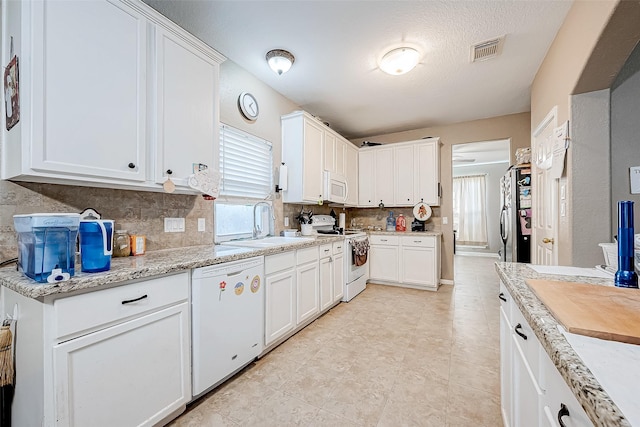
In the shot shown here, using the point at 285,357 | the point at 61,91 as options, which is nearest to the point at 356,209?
the point at 285,357

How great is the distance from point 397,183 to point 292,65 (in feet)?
8.71

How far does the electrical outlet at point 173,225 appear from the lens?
2131 mm

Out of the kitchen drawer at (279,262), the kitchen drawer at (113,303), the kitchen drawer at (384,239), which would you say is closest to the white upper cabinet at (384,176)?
the kitchen drawer at (384,239)

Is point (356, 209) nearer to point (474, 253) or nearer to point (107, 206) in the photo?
point (107, 206)

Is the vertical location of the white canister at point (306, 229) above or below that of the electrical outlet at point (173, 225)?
below

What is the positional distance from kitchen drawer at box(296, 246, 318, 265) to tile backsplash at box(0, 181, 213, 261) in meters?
0.85

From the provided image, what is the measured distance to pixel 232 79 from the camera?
274 cm

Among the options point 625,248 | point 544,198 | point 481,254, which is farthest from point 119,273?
Result: point 481,254

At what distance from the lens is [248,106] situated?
9.54ft

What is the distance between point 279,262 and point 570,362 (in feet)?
6.61

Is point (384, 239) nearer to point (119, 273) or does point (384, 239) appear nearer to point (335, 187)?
point (335, 187)

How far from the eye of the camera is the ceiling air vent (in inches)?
95.1

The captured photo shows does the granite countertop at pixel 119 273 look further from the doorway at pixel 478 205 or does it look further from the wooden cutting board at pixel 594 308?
the doorway at pixel 478 205

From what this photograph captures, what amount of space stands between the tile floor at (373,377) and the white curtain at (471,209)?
17.0 feet
